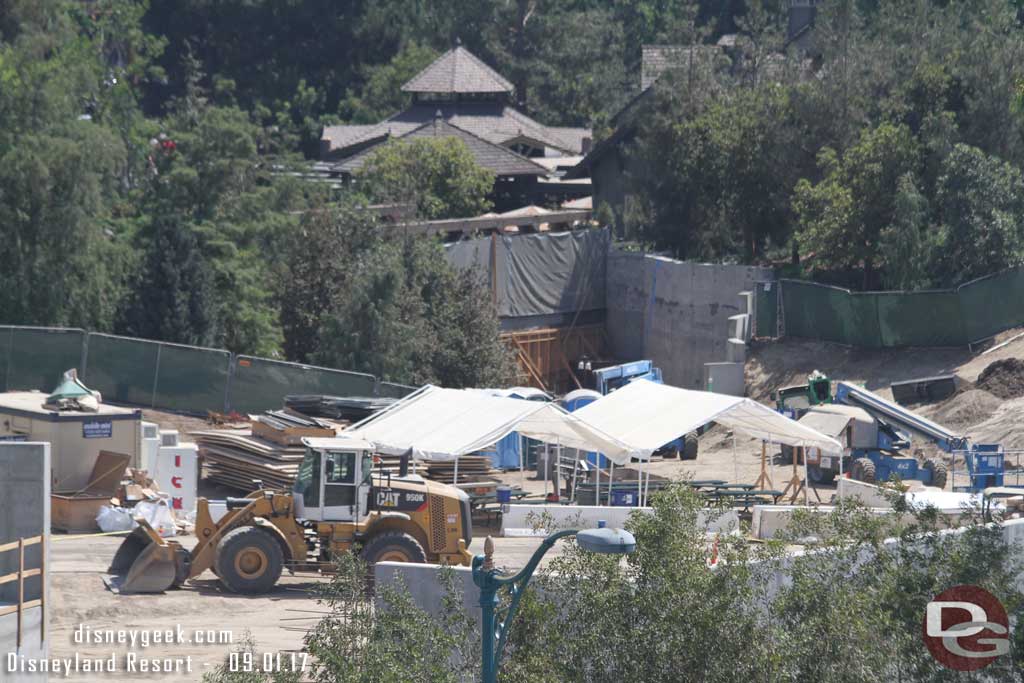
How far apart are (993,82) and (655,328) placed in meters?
14.0

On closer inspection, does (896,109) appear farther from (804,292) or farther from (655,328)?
(655,328)

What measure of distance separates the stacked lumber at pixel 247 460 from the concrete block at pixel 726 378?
17.9 m

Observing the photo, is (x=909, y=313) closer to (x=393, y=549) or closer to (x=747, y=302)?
(x=747, y=302)

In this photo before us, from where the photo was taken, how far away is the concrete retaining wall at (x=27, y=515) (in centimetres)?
1920

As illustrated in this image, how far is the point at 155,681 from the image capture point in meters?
20.0

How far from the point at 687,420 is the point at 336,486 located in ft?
28.7

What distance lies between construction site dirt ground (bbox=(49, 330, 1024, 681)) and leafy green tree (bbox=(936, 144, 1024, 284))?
7.72 feet

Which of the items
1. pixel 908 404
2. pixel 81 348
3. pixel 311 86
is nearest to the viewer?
pixel 81 348

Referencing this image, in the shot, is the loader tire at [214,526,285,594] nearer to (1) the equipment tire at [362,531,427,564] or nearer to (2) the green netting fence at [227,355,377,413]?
(1) the equipment tire at [362,531,427,564]

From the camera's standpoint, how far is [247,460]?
31.2 metres

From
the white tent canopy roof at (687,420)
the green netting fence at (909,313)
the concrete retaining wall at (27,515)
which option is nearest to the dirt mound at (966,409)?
the green netting fence at (909,313)

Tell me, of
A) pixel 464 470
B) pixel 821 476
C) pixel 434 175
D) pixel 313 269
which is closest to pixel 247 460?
pixel 464 470

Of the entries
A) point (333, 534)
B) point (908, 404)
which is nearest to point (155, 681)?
point (333, 534)

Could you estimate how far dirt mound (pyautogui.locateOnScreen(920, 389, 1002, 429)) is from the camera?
126ft
